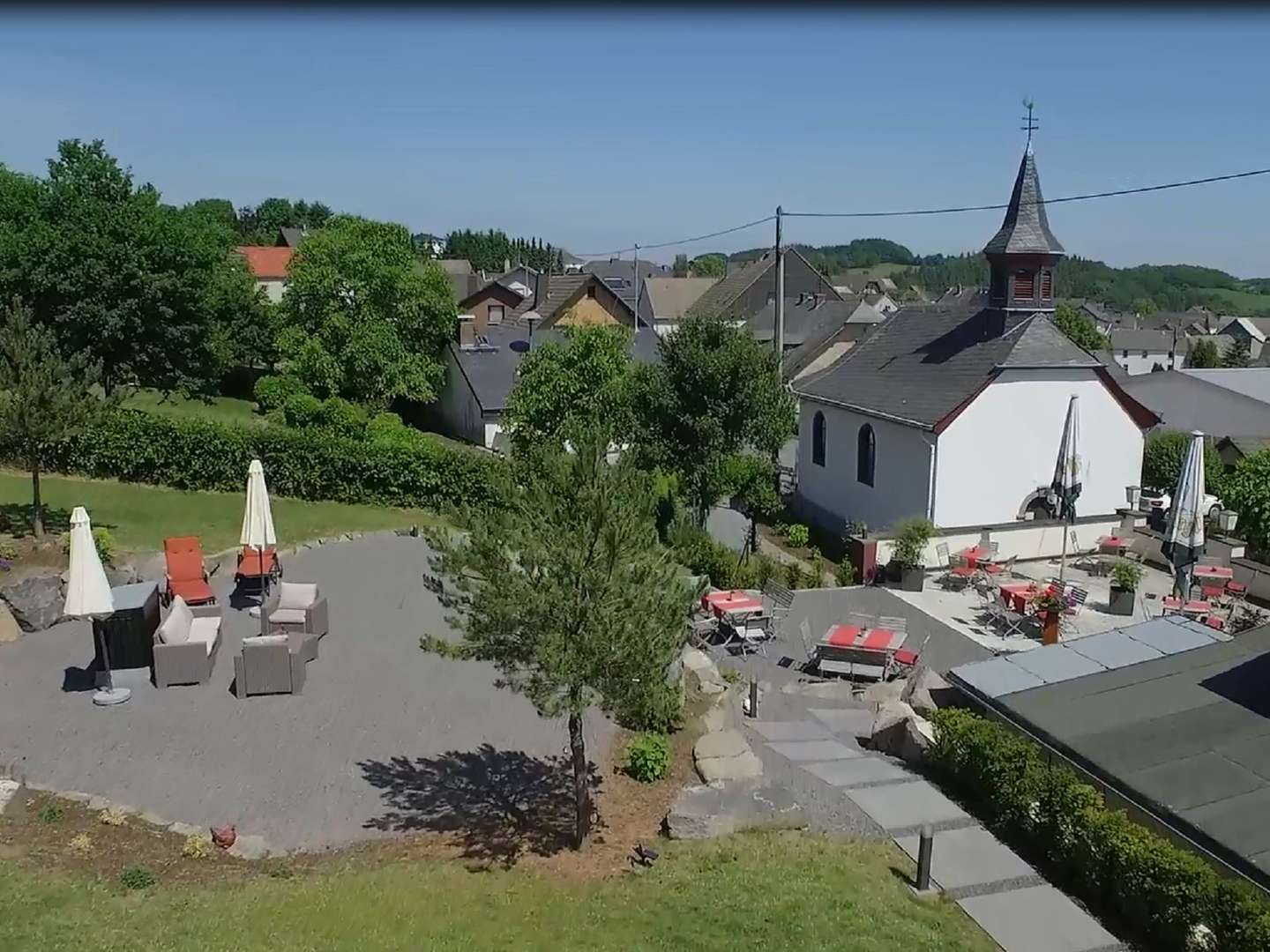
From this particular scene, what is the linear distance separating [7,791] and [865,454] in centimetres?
2174

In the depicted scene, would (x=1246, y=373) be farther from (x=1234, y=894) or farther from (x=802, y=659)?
(x=1234, y=894)

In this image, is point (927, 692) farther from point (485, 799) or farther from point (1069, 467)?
point (1069, 467)

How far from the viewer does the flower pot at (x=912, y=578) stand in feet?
72.9

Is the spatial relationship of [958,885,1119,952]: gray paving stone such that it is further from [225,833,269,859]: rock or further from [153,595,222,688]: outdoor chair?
[153,595,222,688]: outdoor chair

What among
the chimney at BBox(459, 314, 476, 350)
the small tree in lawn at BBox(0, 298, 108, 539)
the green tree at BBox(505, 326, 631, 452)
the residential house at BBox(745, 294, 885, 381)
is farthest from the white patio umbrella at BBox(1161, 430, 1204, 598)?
the chimney at BBox(459, 314, 476, 350)

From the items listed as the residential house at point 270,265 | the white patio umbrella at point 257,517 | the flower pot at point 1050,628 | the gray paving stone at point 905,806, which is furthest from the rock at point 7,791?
the residential house at point 270,265

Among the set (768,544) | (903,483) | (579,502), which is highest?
(579,502)

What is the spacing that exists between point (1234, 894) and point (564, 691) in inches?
243

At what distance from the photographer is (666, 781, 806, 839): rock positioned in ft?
36.2

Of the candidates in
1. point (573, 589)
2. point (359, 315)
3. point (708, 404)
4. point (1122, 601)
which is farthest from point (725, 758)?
point (359, 315)

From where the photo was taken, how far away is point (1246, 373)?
47312 millimetres

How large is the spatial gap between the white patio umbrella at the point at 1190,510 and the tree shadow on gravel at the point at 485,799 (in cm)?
1234

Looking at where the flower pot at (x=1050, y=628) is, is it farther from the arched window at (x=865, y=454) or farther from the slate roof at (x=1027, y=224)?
the slate roof at (x=1027, y=224)

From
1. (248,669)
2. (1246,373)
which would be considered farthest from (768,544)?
Result: (1246,373)
